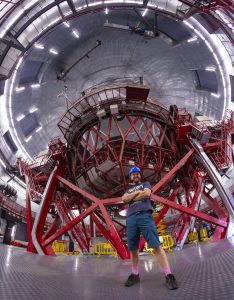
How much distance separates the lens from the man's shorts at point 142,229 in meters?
3.65

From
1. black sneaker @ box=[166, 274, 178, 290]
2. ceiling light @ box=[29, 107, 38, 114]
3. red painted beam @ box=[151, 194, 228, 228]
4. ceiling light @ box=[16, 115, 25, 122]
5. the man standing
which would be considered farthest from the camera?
ceiling light @ box=[29, 107, 38, 114]

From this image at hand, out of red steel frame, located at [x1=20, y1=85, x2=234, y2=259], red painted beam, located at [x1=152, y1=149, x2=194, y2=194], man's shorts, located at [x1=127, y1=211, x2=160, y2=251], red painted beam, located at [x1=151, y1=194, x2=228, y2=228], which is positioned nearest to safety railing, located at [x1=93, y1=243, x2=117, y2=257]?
red steel frame, located at [x1=20, y1=85, x2=234, y2=259]

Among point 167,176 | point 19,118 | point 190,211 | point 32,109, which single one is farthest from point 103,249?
point 32,109

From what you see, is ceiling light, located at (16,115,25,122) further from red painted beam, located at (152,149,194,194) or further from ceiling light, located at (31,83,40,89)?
red painted beam, located at (152,149,194,194)

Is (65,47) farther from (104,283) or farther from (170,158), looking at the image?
(104,283)

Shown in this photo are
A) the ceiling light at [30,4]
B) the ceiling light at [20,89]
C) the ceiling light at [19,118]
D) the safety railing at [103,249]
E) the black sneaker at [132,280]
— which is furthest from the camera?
the ceiling light at [19,118]

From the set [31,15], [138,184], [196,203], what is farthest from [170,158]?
[31,15]

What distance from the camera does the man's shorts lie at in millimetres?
3649

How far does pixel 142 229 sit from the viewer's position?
148 inches

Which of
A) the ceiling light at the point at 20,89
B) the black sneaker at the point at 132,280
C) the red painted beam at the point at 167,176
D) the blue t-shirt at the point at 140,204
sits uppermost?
the ceiling light at the point at 20,89

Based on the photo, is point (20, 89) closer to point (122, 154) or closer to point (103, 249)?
point (122, 154)

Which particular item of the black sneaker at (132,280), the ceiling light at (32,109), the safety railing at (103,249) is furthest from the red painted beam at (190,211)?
the ceiling light at (32,109)

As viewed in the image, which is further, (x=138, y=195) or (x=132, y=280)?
(x=138, y=195)

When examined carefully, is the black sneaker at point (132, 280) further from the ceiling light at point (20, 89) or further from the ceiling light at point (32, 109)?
the ceiling light at point (32, 109)
